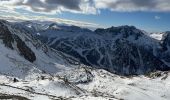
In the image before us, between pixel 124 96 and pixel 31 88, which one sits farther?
pixel 124 96

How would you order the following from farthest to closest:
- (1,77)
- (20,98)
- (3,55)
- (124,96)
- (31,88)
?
(3,55) → (124,96) → (1,77) → (31,88) → (20,98)

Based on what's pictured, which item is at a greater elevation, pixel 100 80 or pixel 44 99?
pixel 44 99

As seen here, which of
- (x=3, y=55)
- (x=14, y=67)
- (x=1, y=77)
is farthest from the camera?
(x=3, y=55)

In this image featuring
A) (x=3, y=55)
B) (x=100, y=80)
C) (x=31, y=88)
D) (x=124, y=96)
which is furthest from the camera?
(x=100, y=80)

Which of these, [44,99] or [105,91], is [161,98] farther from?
Answer: [44,99]

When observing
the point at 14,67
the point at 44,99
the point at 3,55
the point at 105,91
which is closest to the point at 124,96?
the point at 105,91

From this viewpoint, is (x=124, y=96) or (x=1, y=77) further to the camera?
(x=124, y=96)

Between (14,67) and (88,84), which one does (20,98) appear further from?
(88,84)

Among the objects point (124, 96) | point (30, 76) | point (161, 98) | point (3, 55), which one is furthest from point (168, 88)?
point (3, 55)

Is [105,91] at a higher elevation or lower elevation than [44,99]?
lower
